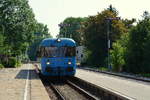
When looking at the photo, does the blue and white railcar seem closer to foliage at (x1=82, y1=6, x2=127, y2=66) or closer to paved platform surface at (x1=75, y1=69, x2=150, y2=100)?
Answer: paved platform surface at (x1=75, y1=69, x2=150, y2=100)

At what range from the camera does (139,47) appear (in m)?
40.5

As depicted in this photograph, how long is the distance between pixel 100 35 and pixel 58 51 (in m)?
34.3

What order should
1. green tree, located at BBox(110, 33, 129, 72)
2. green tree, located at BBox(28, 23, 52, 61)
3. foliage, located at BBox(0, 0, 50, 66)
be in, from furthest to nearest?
green tree, located at BBox(28, 23, 52, 61), foliage, located at BBox(0, 0, 50, 66), green tree, located at BBox(110, 33, 129, 72)

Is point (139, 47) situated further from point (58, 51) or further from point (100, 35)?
point (100, 35)

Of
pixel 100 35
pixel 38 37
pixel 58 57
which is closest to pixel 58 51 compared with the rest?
pixel 58 57

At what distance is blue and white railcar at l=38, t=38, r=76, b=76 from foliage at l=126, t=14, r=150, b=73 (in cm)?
1090

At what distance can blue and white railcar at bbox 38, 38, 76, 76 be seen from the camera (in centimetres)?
2997

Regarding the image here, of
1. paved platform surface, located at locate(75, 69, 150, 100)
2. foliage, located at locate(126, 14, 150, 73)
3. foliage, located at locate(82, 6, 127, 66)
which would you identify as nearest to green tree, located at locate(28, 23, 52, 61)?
foliage, located at locate(82, 6, 127, 66)

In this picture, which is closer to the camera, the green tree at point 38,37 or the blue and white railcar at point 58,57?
the blue and white railcar at point 58,57

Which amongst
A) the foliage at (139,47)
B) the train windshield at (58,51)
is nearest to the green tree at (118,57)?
the foliage at (139,47)

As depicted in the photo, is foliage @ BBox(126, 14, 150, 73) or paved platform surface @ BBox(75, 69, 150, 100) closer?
paved platform surface @ BBox(75, 69, 150, 100)

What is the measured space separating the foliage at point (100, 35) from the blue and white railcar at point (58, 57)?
33.0 m

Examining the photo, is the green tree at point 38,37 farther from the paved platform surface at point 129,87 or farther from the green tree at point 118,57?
the paved platform surface at point 129,87

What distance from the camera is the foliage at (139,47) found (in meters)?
39.7
